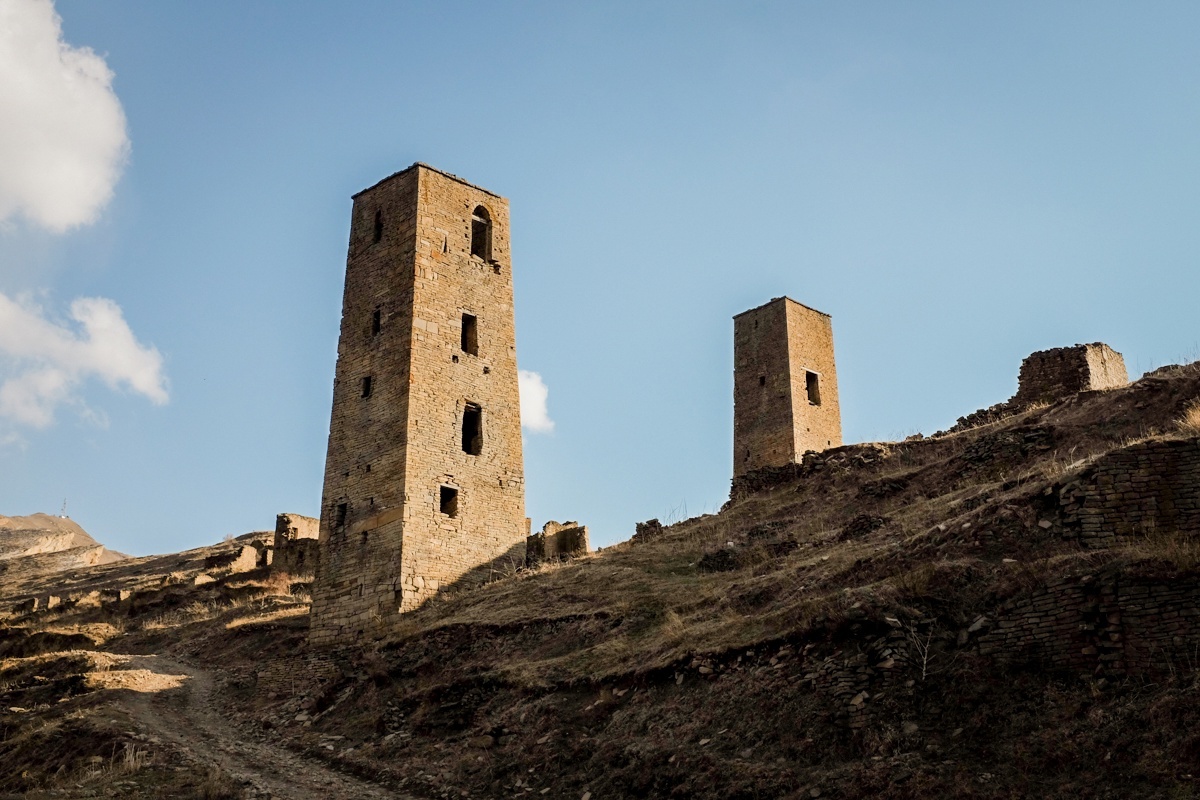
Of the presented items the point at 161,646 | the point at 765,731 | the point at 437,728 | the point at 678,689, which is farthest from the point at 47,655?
the point at 765,731

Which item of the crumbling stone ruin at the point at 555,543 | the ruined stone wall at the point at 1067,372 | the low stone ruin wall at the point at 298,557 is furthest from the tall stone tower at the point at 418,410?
the ruined stone wall at the point at 1067,372

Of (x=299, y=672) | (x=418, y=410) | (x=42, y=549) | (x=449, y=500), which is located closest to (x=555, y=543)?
(x=449, y=500)

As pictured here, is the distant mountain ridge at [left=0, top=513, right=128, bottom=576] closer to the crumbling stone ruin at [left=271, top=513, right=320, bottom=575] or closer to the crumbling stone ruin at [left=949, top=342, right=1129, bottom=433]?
the crumbling stone ruin at [left=271, top=513, right=320, bottom=575]

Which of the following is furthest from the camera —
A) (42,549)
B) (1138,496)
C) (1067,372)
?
(42,549)

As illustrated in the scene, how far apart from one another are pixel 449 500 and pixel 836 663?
1348cm

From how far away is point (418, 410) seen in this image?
2308cm

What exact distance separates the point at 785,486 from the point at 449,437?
25.3 ft

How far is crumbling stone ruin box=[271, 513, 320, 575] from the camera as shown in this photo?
101ft

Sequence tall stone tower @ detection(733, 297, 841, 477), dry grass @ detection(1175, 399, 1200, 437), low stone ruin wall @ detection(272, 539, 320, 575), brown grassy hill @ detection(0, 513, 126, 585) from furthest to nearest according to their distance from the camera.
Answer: brown grassy hill @ detection(0, 513, 126, 585) < tall stone tower @ detection(733, 297, 841, 477) < low stone ruin wall @ detection(272, 539, 320, 575) < dry grass @ detection(1175, 399, 1200, 437)

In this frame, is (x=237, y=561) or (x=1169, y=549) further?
(x=237, y=561)

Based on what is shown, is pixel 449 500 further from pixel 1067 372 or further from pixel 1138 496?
pixel 1138 496

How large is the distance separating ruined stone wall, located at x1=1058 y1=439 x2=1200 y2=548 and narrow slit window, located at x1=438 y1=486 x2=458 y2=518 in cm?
1397

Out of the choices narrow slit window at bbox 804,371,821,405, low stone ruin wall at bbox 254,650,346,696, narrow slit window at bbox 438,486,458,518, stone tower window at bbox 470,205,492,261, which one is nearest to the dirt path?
low stone ruin wall at bbox 254,650,346,696

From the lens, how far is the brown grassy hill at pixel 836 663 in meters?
9.59
